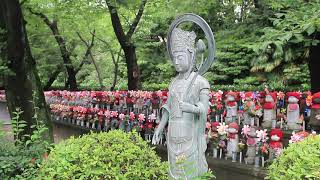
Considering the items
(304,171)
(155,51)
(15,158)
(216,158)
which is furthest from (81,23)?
(304,171)

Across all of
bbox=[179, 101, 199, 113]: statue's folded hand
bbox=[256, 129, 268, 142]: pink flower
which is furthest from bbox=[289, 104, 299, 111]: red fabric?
bbox=[179, 101, 199, 113]: statue's folded hand

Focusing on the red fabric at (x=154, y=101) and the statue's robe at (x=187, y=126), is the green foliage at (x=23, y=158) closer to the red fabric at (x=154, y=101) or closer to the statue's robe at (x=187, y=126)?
the statue's robe at (x=187, y=126)

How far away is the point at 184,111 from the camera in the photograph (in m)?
4.86

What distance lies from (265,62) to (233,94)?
13211 millimetres

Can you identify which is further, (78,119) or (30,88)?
(78,119)

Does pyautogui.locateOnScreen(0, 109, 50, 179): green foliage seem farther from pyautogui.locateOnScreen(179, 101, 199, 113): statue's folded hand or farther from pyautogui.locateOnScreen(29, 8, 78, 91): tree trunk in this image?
pyautogui.locateOnScreen(29, 8, 78, 91): tree trunk

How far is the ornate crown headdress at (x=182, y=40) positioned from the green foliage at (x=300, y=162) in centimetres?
179

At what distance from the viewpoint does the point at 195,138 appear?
506 centimetres

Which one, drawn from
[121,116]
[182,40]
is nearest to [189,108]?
[182,40]

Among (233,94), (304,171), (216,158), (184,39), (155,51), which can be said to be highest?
(155,51)

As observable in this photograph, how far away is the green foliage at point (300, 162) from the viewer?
127 inches

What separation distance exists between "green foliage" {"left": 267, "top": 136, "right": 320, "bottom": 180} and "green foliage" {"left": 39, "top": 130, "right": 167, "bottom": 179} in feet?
3.99

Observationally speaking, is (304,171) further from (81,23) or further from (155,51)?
(155,51)

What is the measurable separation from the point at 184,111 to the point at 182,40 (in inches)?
34.1
